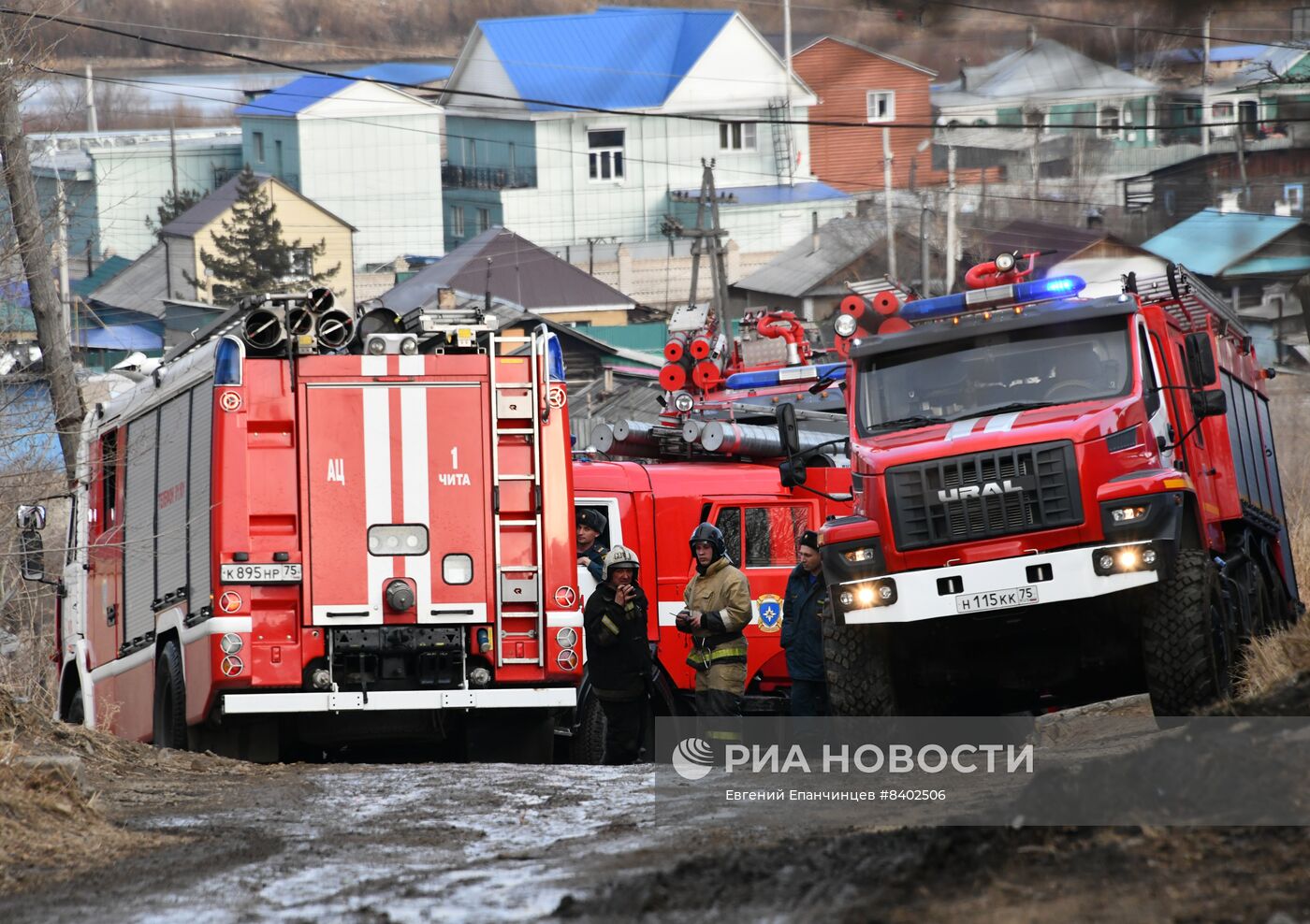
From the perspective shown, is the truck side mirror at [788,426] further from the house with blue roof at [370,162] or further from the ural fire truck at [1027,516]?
the house with blue roof at [370,162]

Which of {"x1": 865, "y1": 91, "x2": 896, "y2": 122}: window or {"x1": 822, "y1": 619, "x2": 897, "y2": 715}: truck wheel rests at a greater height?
{"x1": 865, "y1": 91, "x2": 896, "y2": 122}: window

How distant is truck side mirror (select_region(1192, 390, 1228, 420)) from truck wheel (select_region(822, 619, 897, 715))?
2638mm

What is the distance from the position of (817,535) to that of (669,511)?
2.93 metres

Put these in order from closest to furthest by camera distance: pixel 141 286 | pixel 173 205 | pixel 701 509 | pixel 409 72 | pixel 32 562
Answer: pixel 701 509 < pixel 32 562 < pixel 141 286 < pixel 173 205 < pixel 409 72

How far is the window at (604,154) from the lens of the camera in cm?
8019

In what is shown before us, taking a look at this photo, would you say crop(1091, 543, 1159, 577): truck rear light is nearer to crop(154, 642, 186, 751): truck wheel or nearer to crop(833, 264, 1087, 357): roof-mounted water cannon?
crop(833, 264, 1087, 357): roof-mounted water cannon

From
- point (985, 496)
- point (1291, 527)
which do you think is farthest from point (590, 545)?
point (1291, 527)

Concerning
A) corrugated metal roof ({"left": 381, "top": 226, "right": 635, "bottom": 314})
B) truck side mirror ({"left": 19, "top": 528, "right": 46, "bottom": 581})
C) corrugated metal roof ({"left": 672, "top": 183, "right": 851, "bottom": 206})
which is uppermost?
corrugated metal roof ({"left": 672, "top": 183, "right": 851, "bottom": 206})

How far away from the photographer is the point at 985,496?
11195 mm

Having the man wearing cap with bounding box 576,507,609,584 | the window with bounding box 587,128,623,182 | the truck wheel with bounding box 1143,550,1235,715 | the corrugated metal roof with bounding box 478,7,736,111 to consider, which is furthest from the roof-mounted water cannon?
the window with bounding box 587,128,623,182

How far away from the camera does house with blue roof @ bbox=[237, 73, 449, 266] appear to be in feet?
264

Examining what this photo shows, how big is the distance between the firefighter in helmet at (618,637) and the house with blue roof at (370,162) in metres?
68.6

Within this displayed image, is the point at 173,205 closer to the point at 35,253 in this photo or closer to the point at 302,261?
the point at 302,261

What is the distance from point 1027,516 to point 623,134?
70.6m
